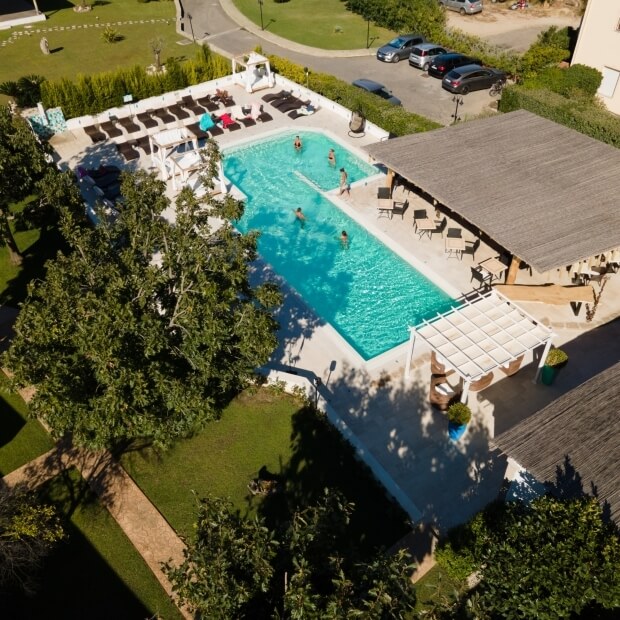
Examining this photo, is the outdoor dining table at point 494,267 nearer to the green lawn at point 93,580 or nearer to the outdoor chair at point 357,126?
the outdoor chair at point 357,126

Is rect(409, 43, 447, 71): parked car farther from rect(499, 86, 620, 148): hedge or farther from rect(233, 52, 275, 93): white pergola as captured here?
rect(233, 52, 275, 93): white pergola

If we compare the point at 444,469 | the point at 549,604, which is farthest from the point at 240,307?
the point at 549,604

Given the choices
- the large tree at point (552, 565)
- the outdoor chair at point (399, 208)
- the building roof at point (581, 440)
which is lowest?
the outdoor chair at point (399, 208)

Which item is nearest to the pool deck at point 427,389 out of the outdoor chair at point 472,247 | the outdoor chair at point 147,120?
the outdoor chair at point 472,247

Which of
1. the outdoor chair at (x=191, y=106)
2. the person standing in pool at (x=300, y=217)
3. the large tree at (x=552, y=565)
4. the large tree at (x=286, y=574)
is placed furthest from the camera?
the outdoor chair at (x=191, y=106)

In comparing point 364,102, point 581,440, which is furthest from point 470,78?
point 581,440

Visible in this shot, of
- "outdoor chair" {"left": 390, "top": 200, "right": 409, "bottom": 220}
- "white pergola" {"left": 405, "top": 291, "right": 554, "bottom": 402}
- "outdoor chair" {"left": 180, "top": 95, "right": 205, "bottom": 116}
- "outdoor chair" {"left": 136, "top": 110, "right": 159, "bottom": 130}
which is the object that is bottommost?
"outdoor chair" {"left": 390, "top": 200, "right": 409, "bottom": 220}

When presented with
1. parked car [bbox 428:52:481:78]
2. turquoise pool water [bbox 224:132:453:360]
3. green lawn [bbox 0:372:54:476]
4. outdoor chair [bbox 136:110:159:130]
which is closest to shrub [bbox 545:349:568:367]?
turquoise pool water [bbox 224:132:453:360]
